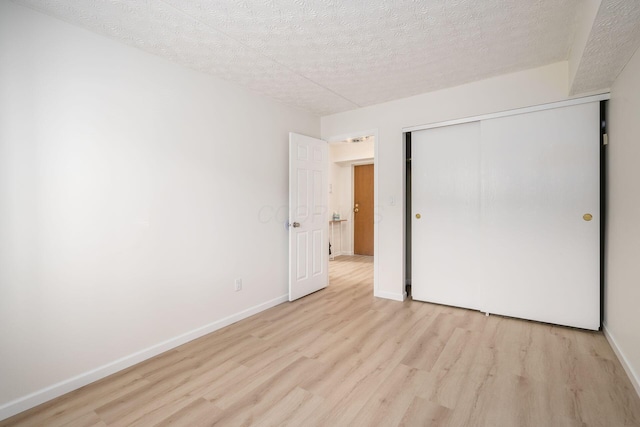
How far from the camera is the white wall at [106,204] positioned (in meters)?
1.78

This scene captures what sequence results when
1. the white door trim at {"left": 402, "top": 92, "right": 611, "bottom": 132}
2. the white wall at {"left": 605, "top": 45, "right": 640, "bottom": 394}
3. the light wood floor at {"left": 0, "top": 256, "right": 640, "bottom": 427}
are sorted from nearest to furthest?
the light wood floor at {"left": 0, "top": 256, "right": 640, "bottom": 427} → the white wall at {"left": 605, "top": 45, "right": 640, "bottom": 394} → the white door trim at {"left": 402, "top": 92, "right": 611, "bottom": 132}

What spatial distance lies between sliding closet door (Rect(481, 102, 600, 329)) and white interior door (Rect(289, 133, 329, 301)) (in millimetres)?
Result: 1953

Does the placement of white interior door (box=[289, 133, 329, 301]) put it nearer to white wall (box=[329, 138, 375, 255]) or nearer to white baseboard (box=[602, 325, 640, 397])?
white wall (box=[329, 138, 375, 255])

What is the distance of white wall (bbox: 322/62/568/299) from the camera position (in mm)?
2951

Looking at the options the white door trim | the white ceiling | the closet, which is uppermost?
the white ceiling

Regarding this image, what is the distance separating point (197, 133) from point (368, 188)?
15.1 feet

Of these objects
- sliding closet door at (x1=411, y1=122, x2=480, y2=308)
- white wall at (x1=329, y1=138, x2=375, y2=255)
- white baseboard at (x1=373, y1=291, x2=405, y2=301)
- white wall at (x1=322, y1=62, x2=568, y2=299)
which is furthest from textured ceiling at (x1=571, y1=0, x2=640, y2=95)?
white wall at (x1=329, y1=138, x2=375, y2=255)

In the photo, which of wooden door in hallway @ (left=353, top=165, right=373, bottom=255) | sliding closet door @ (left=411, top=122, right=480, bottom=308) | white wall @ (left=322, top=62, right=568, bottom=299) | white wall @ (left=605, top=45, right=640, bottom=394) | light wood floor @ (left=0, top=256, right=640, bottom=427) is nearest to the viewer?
light wood floor @ (left=0, top=256, right=640, bottom=427)

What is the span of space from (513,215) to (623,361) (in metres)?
1.33

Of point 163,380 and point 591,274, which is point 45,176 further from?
point 591,274

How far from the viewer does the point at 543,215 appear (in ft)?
9.10

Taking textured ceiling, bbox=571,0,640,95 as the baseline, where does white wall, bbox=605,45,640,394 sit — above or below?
below

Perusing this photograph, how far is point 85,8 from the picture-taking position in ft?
6.03

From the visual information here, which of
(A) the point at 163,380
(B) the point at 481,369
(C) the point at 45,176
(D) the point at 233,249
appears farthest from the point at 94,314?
(B) the point at 481,369
